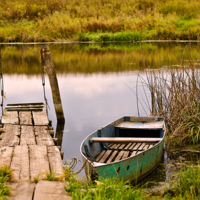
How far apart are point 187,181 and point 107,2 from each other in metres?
29.6

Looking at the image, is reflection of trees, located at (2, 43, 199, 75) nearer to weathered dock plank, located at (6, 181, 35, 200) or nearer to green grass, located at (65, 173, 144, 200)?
green grass, located at (65, 173, 144, 200)

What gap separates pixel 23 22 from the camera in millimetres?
27859

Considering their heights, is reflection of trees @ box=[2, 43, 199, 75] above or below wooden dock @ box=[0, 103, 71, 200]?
above

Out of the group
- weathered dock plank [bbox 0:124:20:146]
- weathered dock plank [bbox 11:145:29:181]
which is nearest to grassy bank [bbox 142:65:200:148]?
weathered dock plank [bbox 0:124:20:146]

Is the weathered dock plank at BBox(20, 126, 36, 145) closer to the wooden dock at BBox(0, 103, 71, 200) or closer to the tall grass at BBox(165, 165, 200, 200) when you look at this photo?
the wooden dock at BBox(0, 103, 71, 200)

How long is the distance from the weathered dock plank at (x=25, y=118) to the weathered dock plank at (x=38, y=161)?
5.75 feet

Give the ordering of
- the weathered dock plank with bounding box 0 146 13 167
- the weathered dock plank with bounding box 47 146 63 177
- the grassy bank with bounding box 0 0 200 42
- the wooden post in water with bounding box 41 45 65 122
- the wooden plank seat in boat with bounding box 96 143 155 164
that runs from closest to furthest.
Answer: the weathered dock plank with bounding box 47 146 63 177 → the weathered dock plank with bounding box 0 146 13 167 → the wooden plank seat in boat with bounding box 96 143 155 164 → the wooden post in water with bounding box 41 45 65 122 → the grassy bank with bounding box 0 0 200 42

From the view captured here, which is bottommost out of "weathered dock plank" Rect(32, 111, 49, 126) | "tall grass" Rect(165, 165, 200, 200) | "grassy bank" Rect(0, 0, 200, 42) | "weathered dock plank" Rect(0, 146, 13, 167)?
"tall grass" Rect(165, 165, 200, 200)

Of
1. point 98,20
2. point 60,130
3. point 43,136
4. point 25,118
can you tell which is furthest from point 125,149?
point 98,20

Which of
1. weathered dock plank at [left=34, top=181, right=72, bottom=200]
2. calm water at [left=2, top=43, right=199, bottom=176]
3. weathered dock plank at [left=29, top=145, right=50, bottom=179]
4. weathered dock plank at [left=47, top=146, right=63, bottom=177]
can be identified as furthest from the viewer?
calm water at [left=2, top=43, right=199, bottom=176]

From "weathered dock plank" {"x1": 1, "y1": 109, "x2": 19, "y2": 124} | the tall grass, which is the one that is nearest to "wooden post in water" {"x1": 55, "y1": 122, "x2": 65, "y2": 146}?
"weathered dock plank" {"x1": 1, "y1": 109, "x2": 19, "y2": 124}

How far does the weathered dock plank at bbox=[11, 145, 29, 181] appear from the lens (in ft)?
12.8

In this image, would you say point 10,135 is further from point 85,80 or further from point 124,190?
point 85,80

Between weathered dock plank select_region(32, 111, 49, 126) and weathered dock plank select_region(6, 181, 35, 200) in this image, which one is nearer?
weathered dock plank select_region(6, 181, 35, 200)
